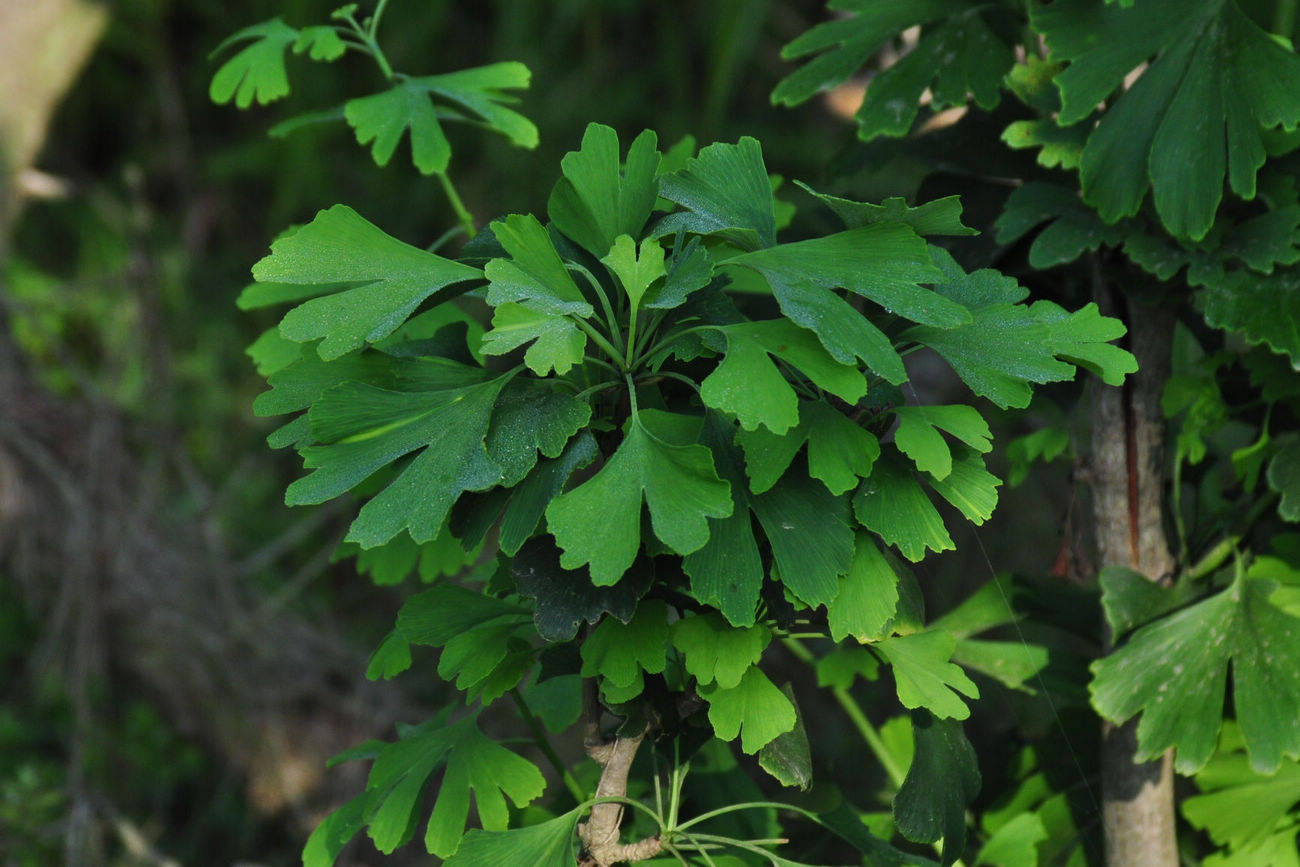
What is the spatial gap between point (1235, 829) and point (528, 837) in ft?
1.53

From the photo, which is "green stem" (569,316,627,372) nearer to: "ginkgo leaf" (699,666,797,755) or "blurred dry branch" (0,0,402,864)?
"ginkgo leaf" (699,666,797,755)

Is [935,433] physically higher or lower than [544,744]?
higher

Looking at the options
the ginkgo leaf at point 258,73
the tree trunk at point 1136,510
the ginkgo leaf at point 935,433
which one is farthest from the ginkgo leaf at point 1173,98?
the ginkgo leaf at point 258,73

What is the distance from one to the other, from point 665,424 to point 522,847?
21cm

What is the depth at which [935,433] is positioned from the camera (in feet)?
1.36

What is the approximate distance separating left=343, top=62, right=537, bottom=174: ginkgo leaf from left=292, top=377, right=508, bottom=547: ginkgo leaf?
184 mm

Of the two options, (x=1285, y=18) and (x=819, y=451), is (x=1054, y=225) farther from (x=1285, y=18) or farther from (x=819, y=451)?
(x=819, y=451)

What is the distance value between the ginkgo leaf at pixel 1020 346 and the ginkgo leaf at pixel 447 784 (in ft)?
0.90

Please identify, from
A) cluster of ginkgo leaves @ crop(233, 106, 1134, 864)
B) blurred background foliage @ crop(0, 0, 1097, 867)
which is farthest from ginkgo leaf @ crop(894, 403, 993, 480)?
blurred background foliage @ crop(0, 0, 1097, 867)

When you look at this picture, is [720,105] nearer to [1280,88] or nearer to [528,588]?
[1280,88]

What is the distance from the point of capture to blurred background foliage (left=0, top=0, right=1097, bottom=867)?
1433mm

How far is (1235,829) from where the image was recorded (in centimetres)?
68

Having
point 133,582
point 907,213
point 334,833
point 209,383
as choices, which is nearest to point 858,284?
point 907,213

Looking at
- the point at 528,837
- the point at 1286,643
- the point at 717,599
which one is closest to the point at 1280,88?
the point at 1286,643
